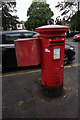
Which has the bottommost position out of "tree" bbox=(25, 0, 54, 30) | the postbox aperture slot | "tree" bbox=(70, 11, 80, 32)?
the postbox aperture slot

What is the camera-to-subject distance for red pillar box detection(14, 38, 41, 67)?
7.52 feet

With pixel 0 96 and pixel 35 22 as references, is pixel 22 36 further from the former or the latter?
pixel 35 22

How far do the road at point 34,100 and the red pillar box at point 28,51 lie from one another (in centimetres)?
99

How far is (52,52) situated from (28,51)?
549 mm

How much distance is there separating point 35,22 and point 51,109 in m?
32.2

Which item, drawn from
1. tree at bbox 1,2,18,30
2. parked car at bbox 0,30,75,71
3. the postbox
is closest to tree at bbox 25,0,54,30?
tree at bbox 1,2,18,30

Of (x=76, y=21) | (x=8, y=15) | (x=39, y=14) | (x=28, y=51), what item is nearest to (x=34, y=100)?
(x=28, y=51)

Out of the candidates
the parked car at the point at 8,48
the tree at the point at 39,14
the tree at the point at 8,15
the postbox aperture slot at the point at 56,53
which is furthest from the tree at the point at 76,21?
the postbox aperture slot at the point at 56,53

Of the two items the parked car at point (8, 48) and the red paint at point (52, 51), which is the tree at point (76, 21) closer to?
the parked car at point (8, 48)

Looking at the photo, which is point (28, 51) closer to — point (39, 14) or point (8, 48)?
point (8, 48)

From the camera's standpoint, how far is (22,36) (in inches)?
174

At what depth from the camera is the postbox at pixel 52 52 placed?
219 centimetres

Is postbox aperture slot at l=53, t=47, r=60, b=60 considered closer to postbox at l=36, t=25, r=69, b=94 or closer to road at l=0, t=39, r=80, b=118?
postbox at l=36, t=25, r=69, b=94

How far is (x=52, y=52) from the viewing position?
7.51 feet
